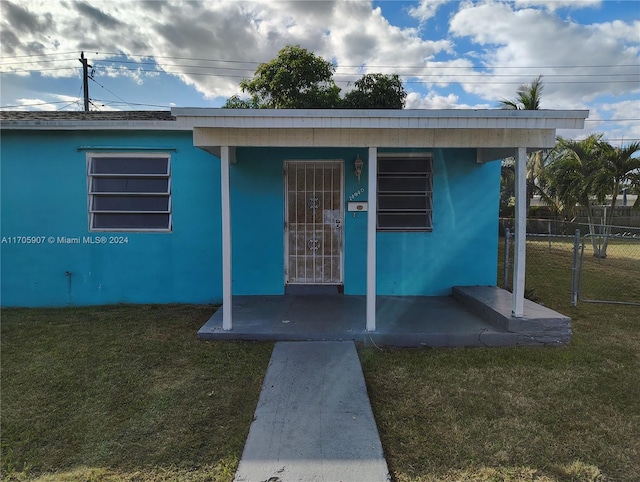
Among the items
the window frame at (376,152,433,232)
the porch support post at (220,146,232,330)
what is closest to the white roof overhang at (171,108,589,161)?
the porch support post at (220,146,232,330)

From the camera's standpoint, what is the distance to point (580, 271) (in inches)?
245

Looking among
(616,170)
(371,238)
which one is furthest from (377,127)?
(616,170)

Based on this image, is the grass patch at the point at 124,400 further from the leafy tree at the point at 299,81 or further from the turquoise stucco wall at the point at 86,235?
the leafy tree at the point at 299,81

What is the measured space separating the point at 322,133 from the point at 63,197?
4500 millimetres

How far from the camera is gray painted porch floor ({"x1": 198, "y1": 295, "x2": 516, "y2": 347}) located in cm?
426

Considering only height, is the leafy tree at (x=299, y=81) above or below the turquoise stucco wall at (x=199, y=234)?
above

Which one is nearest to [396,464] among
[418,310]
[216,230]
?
[418,310]

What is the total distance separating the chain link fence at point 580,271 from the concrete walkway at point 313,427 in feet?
14.1

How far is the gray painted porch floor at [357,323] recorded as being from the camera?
4.26m

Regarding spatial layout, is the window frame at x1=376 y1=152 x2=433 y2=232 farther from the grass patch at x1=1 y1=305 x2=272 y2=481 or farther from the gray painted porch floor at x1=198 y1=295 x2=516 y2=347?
the grass patch at x1=1 y1=305 x2=272 y2=481

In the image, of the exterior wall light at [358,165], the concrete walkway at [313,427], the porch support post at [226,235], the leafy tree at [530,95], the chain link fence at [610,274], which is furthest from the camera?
the leafy tree at [530,95]

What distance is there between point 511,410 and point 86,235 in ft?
20.5

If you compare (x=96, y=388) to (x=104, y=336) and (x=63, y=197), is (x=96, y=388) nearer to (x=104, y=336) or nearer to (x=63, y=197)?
(x=104, y=336)

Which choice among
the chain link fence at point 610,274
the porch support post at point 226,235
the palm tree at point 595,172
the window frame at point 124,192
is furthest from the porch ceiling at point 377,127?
the palm tree at point 595,172
